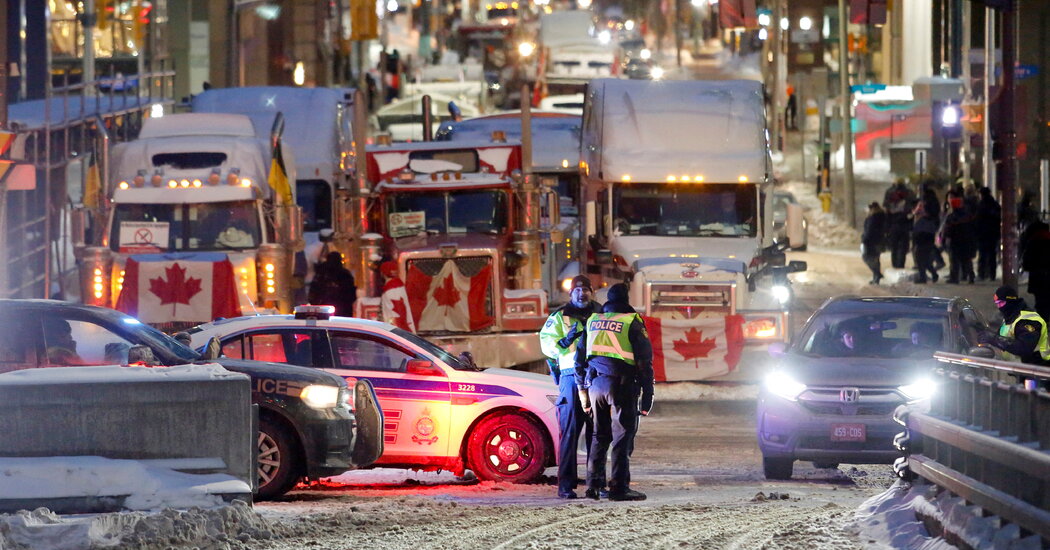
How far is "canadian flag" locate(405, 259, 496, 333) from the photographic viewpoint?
21.6 meters

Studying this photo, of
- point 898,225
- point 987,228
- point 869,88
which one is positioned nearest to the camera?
point 987,228

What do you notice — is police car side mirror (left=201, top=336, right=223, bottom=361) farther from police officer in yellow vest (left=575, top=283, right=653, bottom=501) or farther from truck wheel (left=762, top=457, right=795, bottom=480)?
truck wheel (left=762, top=457, right=795, bottom=480)

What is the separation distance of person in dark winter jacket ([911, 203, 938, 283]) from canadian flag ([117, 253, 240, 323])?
Answer: 1473 cm

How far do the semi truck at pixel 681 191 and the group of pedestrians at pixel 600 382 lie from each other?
8.73 m

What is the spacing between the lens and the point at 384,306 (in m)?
21.5

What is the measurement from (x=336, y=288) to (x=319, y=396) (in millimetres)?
8969

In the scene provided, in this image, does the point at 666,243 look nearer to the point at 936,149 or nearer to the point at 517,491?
the point at 517,491

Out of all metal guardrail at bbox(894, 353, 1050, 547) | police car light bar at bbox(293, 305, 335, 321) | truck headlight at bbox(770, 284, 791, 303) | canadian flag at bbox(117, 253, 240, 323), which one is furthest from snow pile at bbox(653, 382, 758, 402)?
metal guardrail at bbox(894, 353, 1050, 547)

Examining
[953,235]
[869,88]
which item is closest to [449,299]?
[953,235]

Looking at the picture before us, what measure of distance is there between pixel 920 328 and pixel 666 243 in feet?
25.8

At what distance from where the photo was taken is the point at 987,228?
1177 inches

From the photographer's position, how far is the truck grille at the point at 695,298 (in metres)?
21.7

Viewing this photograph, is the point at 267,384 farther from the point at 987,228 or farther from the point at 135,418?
the point at 987,228

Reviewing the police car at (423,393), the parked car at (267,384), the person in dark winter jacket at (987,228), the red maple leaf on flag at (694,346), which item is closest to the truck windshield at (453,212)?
the red maple leaf on flag at (694,346)
